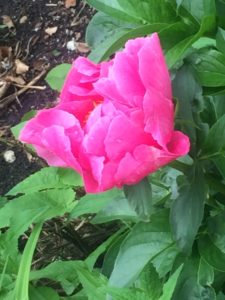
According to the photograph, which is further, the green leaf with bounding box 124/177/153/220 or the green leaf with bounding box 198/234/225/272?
the green leaf with bounding box 198/234/225/272

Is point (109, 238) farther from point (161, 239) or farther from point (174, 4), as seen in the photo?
point (174, 4)

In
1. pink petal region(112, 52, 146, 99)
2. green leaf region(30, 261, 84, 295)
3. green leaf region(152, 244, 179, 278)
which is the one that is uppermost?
pink petal region(112, 52, 146, 99)

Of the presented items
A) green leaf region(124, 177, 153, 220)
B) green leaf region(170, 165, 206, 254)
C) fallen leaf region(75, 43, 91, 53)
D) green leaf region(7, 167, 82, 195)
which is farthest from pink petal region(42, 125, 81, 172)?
fallen leaf region(75, 43, 91, 53)

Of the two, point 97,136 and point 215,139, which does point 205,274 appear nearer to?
point 215,139

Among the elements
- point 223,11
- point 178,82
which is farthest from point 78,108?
point 223,11

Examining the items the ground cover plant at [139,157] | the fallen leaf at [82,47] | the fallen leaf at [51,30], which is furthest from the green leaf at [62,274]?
the fallen leaf at [51,30]

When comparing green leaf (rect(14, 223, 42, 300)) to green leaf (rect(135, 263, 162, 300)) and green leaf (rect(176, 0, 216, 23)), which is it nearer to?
green leaf (rect(135, 263, 162, 300))

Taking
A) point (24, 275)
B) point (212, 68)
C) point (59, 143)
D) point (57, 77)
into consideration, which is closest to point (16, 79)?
point (57, 77)
